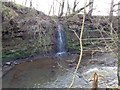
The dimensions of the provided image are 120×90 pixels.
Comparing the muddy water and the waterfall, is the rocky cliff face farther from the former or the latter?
the muddy water

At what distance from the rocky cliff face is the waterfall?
1.45 feet

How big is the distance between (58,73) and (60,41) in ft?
16.2

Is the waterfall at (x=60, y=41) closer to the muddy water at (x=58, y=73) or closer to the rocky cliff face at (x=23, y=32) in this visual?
the rocky cliff face at (x=23, y=32)

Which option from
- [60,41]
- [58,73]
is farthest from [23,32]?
[58,73]

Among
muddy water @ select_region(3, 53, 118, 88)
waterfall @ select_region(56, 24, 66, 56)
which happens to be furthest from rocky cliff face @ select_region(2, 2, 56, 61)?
muddy water @ select_region(3, 53, 118, 88)

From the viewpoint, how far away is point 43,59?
12023 millimetres

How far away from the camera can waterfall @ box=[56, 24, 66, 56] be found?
1377cm

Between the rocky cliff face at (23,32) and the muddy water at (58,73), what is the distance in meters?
0.88

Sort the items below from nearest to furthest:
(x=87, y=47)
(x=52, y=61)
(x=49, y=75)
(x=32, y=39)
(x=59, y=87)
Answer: (x=59, y=87), (x=49, y=75), (x=52, y=61), (x=32, y=39), (x=87, y=47)

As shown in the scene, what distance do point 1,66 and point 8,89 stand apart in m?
2.51

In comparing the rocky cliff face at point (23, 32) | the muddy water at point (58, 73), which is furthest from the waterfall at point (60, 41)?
the muddy water at point (58, 73)

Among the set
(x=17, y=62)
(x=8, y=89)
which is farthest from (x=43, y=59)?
(x=8, y=89)

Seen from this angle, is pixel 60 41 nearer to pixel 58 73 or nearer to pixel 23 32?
pixel 23 32

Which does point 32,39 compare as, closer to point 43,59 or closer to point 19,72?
point 43,59
